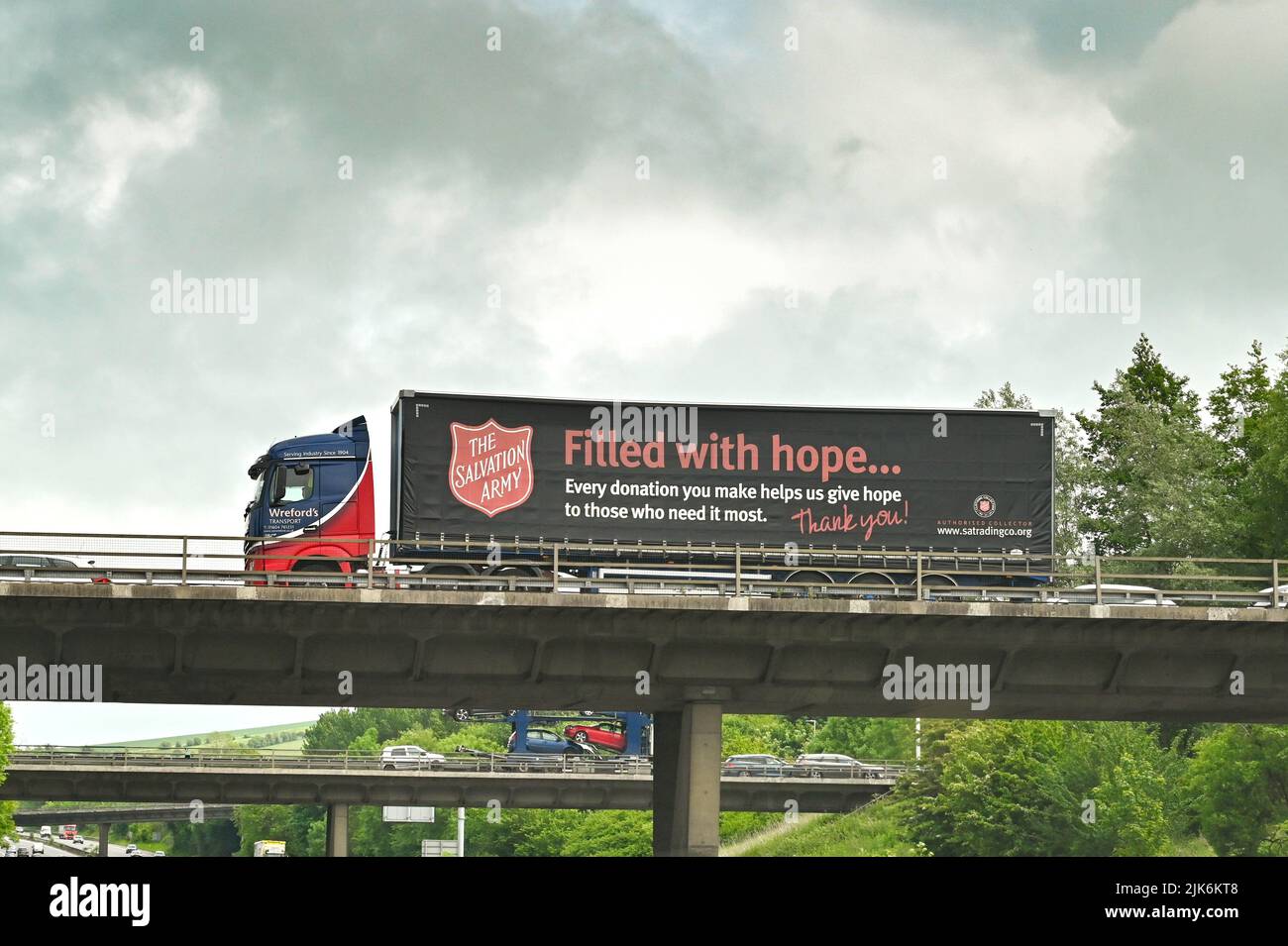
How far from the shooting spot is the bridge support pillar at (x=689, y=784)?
3319 cm

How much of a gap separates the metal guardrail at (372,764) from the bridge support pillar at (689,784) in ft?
101

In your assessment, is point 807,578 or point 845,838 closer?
point 807,578

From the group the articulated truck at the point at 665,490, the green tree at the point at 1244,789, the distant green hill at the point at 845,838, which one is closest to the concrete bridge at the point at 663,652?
the articulated truck at the point at 665,490

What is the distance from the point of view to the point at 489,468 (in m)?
38.0

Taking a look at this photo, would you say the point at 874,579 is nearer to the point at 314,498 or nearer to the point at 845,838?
the point at 314,498

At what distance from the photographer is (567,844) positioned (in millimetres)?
85938

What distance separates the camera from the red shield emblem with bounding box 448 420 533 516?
124ft

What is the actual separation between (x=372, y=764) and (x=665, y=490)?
36.5 metres

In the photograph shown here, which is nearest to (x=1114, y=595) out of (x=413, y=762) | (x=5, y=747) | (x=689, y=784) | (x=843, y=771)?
(x=689, y=784)

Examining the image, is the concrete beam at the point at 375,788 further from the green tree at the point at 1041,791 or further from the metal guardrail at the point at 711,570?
the metal guardrail at the point at 711,570

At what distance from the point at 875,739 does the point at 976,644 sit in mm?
58316

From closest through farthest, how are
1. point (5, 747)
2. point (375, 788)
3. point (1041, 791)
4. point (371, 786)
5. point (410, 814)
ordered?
point (1041, 791), point (5, 747), point (371, 786), point (375, 788), point (410, 814)
